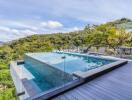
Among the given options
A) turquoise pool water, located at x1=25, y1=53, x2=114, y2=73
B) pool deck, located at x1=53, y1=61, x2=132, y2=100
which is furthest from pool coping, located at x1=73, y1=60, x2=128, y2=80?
turquoise pool water, located at x1=25, y1=53, x2=114, y2=73

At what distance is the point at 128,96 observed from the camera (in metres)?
4.30

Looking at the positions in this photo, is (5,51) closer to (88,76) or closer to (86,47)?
(86,47)

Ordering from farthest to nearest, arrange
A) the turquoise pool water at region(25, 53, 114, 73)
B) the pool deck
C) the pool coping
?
1. the turquoise pool water at region(25, 53, 114, 73)
2. the pool coping
3. the pool deck

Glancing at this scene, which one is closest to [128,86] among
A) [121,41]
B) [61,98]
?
[61,98]

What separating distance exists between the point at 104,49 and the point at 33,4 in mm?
6279

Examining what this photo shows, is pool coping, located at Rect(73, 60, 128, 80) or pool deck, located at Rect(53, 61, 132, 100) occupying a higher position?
pool coping, located at Rect(73, 60, 128, 80)

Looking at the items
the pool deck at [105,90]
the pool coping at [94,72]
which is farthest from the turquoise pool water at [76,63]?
the pool deck at [105,90]

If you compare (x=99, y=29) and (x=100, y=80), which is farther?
(x=99, y=29)

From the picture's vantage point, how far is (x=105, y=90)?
487 centimetres

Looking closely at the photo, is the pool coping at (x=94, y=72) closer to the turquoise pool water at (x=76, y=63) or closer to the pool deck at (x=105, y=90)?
the pool deck at (x=105, y=90)

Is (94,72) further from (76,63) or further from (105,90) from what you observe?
(76,63)

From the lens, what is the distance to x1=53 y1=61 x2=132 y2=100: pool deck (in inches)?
176

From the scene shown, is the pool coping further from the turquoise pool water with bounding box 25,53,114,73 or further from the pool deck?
the turquoise pool water with bounding box 25,53,114,73

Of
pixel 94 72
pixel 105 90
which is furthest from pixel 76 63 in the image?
pixel 105 90
